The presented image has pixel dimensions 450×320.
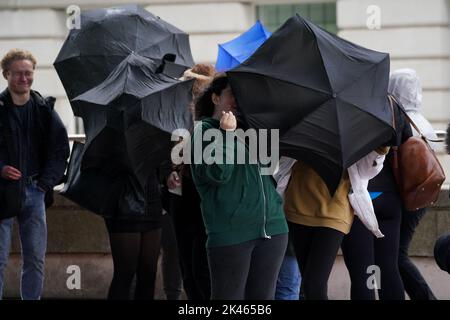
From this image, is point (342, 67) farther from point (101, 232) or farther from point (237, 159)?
point (101, 232)

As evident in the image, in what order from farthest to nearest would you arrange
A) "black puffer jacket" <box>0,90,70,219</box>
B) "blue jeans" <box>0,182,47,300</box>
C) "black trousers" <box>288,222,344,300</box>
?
1. "blue jeans" <box>0,182,47,300</box>
2. "black puffer jacket" <box>0,90,70,219</box>
3. "black trousers" <box>288,222,344,300</box>

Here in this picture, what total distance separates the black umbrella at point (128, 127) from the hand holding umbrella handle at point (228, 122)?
94 cm

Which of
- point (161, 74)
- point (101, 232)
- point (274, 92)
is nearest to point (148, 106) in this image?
point (161, 74)

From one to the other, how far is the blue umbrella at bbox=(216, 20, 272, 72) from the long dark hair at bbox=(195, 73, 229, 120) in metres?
1.91

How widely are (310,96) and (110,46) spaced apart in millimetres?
2105

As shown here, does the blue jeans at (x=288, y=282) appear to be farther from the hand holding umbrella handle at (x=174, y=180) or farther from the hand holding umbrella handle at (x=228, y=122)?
→ the hand holding umbrella handle at (x=228, y=122)

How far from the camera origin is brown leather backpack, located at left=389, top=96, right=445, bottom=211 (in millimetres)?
8031

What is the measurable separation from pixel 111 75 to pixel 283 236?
176 centimetres

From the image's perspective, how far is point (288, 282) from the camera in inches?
332

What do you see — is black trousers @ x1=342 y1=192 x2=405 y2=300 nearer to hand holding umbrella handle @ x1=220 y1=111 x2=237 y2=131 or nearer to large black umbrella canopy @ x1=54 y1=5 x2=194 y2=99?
hand holding umbrella handle @ x1=220 y1=111 x2=237 y2=131

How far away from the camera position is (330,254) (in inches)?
295

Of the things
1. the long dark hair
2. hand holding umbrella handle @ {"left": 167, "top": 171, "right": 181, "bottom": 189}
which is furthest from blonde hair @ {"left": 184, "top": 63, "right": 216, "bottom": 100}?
the long dark hair

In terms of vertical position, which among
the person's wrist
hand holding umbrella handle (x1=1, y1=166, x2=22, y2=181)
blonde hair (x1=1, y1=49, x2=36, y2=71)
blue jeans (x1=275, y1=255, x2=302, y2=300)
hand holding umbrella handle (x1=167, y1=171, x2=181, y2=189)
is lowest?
blue jeans (x1=275, y1=255, x2=302, y2=300)

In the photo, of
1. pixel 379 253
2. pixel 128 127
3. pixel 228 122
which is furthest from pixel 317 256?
pixel 128 127
